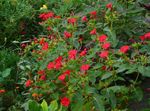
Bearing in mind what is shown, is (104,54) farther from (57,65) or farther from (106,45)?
(57,65)

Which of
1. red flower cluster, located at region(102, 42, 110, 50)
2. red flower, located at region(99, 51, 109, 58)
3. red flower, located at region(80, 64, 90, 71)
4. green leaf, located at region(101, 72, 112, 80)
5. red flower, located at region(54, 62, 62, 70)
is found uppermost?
red flower cluster, located at region(102, 42, 110, 50)

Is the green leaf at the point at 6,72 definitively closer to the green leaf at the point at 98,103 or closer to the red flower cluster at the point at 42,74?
the red flower cluster at the point at 42,74

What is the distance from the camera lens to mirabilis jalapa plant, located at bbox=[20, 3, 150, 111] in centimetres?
317

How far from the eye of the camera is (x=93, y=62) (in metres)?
3.37

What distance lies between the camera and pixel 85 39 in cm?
400

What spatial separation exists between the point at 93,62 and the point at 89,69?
66 mm

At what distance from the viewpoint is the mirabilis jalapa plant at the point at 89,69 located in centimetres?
317

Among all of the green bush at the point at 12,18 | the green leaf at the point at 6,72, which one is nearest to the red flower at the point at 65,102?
the green leaf at the point at 6,72

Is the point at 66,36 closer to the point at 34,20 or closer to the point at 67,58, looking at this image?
the point at 67,58

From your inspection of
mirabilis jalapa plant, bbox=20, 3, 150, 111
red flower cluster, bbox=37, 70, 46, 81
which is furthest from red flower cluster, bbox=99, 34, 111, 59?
red flower cluster, bbox=37, 70, 46, 81

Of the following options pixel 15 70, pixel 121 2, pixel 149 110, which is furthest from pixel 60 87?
pixel 15 70

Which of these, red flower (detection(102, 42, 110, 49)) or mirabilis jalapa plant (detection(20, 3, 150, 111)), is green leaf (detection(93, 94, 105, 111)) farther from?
red flower (detection(102, 42, 110, 49))

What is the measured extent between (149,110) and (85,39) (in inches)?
42.8

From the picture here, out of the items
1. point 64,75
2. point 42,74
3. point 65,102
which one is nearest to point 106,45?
point 64,75
